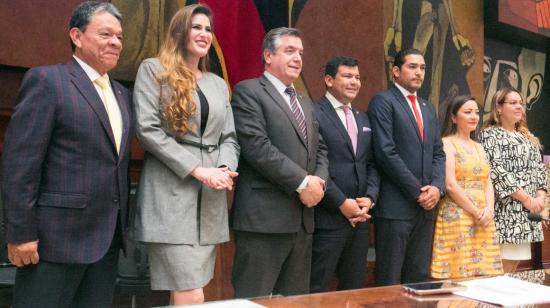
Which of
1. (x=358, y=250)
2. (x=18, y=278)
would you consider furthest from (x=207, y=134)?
(x=358, y=250)

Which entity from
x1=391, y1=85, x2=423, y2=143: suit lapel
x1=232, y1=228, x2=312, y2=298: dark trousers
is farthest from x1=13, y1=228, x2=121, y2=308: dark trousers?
x1=391, y1=85, x2=423, y2=143: suit lapel

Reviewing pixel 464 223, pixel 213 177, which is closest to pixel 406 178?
pixel 464 223

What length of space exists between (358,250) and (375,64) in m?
1.98

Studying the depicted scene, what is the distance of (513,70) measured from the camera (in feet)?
22.9

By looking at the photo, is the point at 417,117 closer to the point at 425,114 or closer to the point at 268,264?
the point at 425,114

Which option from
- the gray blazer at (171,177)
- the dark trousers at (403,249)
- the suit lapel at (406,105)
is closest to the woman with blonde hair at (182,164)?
the gray blazer at (171,177)

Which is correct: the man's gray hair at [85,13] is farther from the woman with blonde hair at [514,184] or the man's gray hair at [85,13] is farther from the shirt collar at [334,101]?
the woman with blonde hair at [514,184]

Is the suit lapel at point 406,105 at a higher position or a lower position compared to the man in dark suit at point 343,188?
higher

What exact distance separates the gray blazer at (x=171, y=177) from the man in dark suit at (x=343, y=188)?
0.72 metres

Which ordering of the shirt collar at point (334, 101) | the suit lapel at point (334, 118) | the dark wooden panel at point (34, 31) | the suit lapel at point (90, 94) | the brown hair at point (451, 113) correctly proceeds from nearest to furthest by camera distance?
the suit lapel at point (90, 94) → the dark wooden panel at point (34, 31) → the suit lapel at point (334, 118) → the shirt collar at point (334, 101) → the brown hair at point (451, 113)

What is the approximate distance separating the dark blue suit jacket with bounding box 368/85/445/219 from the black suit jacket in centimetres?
54

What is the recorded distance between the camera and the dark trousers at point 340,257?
3.03 metres

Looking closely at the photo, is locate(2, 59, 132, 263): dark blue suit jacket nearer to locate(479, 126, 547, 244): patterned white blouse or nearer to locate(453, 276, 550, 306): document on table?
locate(453, 276, 550, 306): document on table

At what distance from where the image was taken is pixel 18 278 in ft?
6.64
